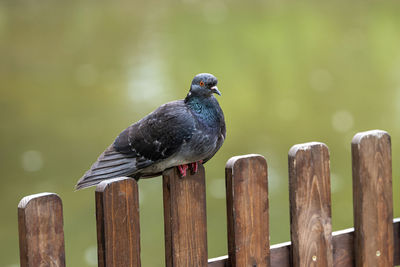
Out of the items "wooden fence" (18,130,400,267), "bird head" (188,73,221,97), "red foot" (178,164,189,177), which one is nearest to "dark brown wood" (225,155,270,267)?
"wooden fence" (18,130,400,267)

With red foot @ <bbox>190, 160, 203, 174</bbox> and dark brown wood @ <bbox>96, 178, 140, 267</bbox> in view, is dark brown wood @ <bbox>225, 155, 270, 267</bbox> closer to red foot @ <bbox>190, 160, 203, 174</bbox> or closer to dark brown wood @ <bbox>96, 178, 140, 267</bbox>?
red foot @ <bbox>190, 160, 203, 174</bbox>

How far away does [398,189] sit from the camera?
5.55 metres

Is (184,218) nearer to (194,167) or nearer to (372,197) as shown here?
(194,167)

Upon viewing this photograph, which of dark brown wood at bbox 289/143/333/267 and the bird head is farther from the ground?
the bird head

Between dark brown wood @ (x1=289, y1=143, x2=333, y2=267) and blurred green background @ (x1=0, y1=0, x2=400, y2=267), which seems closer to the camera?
dark brown wood @ (x1=289, y1=143, x2=333, y2=267)

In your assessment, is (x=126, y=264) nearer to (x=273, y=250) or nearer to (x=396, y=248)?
(x=273, y=250)

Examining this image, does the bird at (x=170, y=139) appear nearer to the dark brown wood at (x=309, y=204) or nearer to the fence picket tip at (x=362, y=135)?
the dark brown wood at (x=309, y=204)

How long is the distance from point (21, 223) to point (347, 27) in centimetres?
792

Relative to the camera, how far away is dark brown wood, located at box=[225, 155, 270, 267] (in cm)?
204

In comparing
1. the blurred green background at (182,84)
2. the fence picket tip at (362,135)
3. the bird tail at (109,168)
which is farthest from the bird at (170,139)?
the blurred green background at (182,84)

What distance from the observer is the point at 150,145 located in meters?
2.15

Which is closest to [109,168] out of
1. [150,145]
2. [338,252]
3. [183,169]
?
[150,145]

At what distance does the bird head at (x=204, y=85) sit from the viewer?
2.12m

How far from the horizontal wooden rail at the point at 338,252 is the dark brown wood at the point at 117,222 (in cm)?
31
